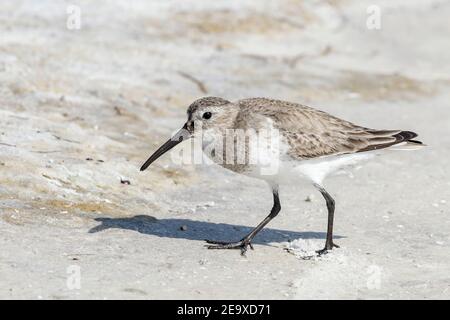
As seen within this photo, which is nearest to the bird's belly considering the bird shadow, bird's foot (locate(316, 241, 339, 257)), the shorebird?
the shorebird

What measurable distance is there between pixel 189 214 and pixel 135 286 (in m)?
2.60

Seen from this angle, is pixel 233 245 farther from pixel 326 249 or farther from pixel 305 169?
pixel 305 169

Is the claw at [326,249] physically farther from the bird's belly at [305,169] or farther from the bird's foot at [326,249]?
the bird's belly at [305,169]

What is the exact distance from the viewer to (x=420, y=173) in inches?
468

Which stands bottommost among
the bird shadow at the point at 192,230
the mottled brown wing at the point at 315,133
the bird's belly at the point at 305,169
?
the bird shadow at the point at 192,230

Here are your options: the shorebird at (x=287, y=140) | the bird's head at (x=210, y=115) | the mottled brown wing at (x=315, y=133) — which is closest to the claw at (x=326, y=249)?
the shorebird at (x=287, y=140)

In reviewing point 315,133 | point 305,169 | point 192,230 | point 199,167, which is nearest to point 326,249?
point 305,169

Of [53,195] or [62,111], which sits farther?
[62,111]

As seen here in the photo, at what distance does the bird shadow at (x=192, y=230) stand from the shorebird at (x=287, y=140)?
0.32 m

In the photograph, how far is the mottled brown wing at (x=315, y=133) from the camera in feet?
28.3

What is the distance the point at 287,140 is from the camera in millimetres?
8555
